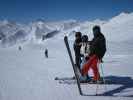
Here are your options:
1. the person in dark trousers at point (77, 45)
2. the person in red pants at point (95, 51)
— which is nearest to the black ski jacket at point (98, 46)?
the person in red pants at point (95, 51)

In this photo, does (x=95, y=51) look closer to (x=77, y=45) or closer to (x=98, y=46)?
(x=98, y=46)

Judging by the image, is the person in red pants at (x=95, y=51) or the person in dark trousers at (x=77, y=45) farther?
the person in dark trousers at (x=77, y=45)

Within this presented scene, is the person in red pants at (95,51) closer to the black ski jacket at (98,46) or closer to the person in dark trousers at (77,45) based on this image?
the black ski jacket at (98,46)

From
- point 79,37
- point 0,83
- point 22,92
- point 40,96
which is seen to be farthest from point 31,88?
point 79,37

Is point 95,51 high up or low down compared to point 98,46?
down

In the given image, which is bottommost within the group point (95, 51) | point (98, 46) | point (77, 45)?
point (95, 51)

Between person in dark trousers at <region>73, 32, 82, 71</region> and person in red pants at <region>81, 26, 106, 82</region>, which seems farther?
person in dark trousers at <region>73, 32, 82, 71</region>

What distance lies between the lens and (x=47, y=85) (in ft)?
30.9

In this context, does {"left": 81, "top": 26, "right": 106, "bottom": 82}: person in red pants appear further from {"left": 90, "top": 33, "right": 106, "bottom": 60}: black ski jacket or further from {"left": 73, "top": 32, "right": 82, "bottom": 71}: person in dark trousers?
{"left": 73, "top": 32, "right": 82, "bottom": 71}: person in dark trousers

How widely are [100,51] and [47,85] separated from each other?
99.1 inches

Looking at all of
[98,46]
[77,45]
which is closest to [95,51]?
[98,46]

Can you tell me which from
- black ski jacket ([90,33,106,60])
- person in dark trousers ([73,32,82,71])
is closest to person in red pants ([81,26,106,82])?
black ski jacket ([90,33,106,60])

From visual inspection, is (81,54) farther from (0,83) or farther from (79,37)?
(0,83)

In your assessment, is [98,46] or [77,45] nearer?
[98,46]
